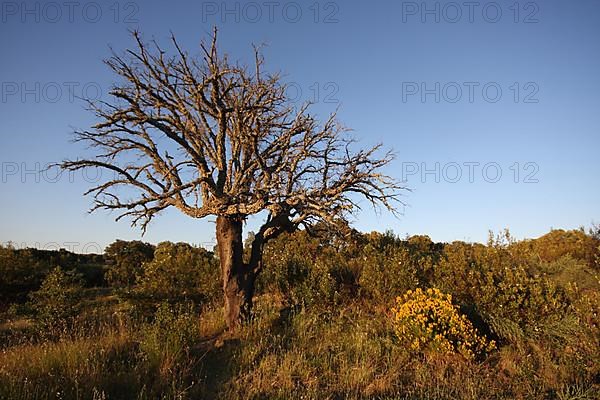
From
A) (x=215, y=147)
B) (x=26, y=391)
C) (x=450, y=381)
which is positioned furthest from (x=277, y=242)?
(x=26, y=391)

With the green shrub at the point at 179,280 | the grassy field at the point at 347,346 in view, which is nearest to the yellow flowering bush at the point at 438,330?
the grassy field at the point at 347,346

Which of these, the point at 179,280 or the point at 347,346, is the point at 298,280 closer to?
the point at 179,280

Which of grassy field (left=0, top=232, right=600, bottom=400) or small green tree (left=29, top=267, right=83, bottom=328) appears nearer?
grassy field (left=0, top=232, right=600, bottom=400)

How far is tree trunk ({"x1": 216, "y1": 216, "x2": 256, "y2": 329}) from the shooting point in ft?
27.1

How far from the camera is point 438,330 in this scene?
7078 millimetres

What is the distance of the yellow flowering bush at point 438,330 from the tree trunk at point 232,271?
139 inches

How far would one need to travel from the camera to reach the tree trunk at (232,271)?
325 inches

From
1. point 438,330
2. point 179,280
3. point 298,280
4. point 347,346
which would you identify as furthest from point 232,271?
point 438,330

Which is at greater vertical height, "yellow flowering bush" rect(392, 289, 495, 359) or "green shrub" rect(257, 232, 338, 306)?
"green shrub" rect(257, 232, 338, 306)

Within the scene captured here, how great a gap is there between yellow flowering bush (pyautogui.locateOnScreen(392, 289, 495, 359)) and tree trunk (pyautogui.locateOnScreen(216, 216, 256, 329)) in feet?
11.5

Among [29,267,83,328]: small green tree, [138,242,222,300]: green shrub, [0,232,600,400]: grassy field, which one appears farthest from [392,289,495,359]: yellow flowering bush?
[29,267,83,328]: small green tree

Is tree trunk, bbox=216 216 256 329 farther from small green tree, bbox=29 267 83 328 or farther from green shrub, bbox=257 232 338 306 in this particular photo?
small green tree, bbox=29 267 83 328

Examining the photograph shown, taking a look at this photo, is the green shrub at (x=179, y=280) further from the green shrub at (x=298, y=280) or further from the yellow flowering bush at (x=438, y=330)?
→ the yellow flowering bush at (x=438, y=330)

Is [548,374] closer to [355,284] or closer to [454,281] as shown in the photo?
[454,281]
